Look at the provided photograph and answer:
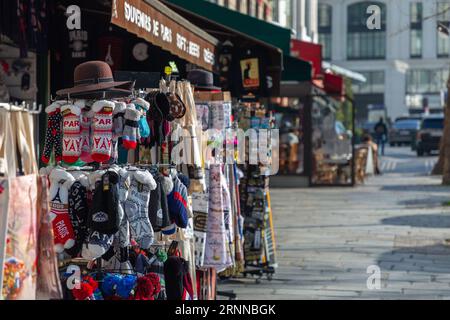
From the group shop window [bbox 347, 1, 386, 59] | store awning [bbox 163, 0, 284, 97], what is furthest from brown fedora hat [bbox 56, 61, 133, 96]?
shop window [bbox 347, 1, 386, 59]

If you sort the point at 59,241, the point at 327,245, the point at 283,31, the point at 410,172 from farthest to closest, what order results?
the point at 410,172
the point at 283,31
the point at 327,245
the point at 59,241

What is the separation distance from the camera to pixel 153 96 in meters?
7.87

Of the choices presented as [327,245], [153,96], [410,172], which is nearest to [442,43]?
[410,172]

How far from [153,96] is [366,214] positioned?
12614 millimetres

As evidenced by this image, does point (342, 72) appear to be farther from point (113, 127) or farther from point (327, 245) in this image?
point (113, 127)

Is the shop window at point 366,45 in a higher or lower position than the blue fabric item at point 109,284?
higher

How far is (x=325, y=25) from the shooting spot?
7250 centimetres

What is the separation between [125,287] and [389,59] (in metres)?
76.9

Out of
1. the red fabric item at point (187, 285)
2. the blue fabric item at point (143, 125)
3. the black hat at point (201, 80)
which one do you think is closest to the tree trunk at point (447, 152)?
the black hat at point (201, 80)

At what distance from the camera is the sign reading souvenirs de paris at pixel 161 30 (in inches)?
348

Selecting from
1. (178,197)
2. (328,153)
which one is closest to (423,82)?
(328,153)

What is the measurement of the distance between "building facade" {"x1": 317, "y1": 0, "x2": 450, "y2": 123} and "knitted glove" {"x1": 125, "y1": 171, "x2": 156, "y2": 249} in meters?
62.2

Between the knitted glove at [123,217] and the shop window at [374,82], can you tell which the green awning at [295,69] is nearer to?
the knitted glove at [123,217]

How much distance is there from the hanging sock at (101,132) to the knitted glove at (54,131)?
0.24 m
